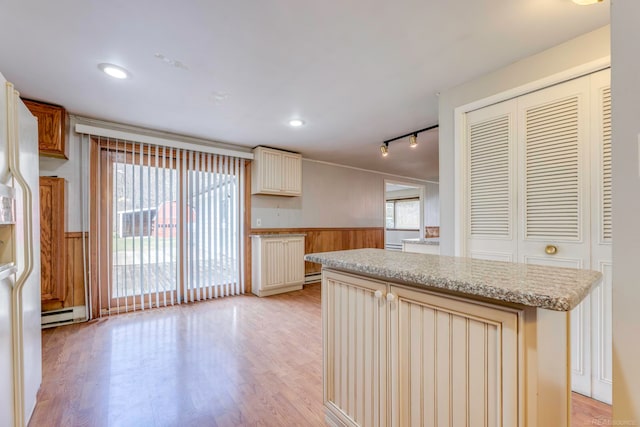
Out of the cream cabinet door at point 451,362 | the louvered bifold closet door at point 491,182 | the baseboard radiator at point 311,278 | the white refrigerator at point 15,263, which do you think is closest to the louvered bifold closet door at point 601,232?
the louvered bifold closet door at point 491,182

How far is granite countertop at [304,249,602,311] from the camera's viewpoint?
71 centimetres

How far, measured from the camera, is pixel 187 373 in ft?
6.55

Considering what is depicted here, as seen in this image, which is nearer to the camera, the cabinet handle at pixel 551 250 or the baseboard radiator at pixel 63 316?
the cabinet handle at pixel 551 250

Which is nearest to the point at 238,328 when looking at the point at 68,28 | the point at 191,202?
the point at 191,202

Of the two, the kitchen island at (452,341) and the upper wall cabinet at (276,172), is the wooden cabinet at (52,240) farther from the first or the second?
the kitchen island at (452,341)

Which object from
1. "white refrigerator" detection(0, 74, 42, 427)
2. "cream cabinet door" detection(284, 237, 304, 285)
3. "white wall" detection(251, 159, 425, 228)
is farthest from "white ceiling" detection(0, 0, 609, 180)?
"cream cabinet door" detection(284, 237, 304, 285)

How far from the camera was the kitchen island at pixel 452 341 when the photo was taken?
2.55 feet

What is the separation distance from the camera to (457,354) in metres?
0.93

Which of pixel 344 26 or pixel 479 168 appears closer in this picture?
pixel 344 26

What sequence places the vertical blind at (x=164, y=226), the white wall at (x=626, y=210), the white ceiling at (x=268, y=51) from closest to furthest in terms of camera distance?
the white wall at (x=626, y=210)
the white ceiling at (x=268, y=51)
the vertical blind at (x=164, y=226)

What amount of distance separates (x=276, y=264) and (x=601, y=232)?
11.3 feet

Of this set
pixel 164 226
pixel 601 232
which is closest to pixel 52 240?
pixel 164 226

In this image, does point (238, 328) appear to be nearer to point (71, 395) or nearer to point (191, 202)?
point (71, 395)

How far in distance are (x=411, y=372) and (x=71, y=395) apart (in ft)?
6.91
